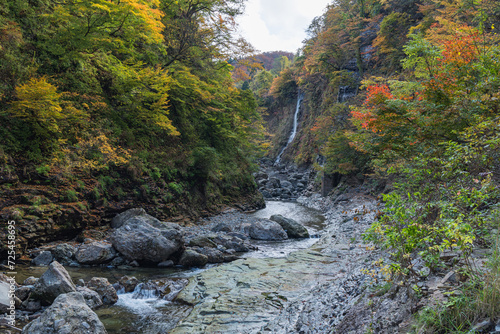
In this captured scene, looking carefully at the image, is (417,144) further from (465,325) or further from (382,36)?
(382,36)

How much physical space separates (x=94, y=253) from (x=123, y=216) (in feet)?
6.91

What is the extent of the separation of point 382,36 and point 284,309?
23104mm

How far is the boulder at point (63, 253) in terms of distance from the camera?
6641 millimetres

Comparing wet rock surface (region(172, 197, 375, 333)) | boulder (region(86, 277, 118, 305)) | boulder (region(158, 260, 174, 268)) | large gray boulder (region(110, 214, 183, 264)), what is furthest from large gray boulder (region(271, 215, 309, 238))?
boulder (region(86, 277, 118, 305))

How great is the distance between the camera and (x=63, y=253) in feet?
22.1

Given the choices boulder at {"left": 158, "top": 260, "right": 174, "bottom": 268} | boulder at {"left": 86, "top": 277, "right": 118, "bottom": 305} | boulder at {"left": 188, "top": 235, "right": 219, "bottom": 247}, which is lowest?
boulder at {"left": 158, "top": 260, "right": 174, "bottom": 268}

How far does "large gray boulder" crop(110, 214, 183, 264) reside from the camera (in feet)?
24.0

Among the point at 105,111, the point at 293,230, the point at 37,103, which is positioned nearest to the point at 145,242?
the point at 37,103

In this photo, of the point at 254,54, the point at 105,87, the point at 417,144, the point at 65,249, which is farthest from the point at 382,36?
the point at 65,249

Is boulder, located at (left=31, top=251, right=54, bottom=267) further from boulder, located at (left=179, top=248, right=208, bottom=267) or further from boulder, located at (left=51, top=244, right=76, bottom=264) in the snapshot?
boulder, located at (left=179, top=248, right=208, bottom=267)

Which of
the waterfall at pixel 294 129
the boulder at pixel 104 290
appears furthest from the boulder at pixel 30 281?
the waterfall at pixel 294 129

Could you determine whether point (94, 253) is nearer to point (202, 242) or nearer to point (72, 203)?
point (72, 203)

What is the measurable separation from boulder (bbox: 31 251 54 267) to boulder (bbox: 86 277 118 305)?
5.50ft

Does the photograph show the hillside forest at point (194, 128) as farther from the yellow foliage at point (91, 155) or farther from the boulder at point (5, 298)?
the boulder at point (5, 298)
